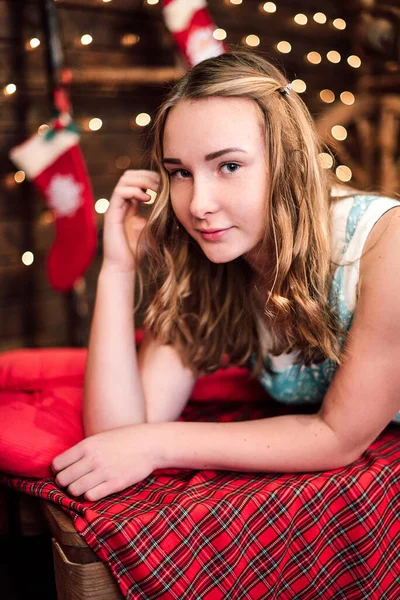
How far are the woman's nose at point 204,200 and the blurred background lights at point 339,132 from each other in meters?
1.97

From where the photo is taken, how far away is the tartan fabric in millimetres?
1067

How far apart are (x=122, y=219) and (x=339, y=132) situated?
6.31 feet

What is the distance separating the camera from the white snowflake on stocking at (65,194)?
7.37 ft

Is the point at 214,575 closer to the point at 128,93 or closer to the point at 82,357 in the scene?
the point at 82,357

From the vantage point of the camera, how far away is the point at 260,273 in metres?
1.37

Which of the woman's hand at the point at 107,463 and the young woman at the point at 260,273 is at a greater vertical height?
the young woman at the point at 260,273

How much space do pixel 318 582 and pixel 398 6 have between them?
9.05 ft

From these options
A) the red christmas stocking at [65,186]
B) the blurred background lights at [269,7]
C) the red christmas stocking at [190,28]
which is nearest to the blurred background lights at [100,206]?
the red christmas stocking at [65,186]

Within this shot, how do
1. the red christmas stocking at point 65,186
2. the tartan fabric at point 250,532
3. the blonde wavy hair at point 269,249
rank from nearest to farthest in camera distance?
the tartan fabric at point 250,532 → the blonde wavy hair at point 269,249 → the red christmas stocking at point 65,186

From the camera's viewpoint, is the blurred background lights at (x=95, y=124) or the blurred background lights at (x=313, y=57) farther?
the blurred background lights at (x=313, y=57)

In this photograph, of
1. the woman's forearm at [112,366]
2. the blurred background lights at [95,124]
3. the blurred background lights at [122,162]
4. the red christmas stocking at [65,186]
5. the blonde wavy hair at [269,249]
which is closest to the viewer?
the blonde wavy hair at [269,249]

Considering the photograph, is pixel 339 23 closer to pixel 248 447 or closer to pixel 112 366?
pixel 112 366

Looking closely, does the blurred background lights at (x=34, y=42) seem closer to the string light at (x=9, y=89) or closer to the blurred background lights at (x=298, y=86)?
the string light at (x=9, y=89)

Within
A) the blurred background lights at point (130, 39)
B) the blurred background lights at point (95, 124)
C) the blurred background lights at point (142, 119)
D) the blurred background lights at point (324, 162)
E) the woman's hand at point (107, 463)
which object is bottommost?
the woman's hand at point (107, 463)
